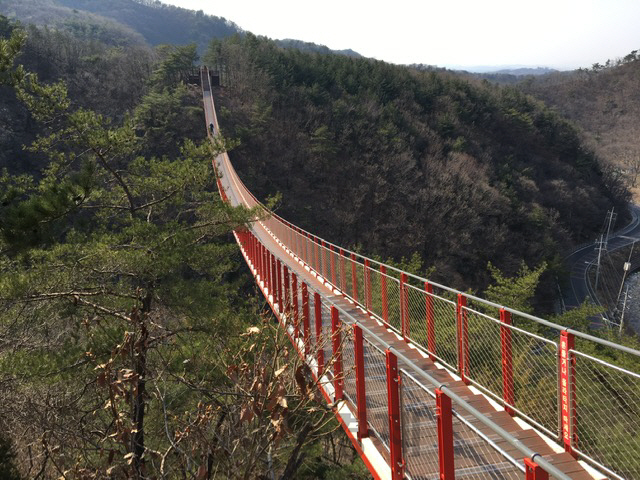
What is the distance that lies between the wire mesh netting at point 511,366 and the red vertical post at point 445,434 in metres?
1.98

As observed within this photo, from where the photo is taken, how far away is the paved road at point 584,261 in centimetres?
4036

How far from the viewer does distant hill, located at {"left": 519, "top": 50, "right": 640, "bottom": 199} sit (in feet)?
321

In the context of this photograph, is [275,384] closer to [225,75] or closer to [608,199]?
[225,75]

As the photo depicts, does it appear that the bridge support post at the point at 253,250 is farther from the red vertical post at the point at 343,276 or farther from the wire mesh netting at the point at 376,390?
the wire mesh netting at the point at 376,390

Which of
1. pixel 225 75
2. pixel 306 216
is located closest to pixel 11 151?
pixel 306 216

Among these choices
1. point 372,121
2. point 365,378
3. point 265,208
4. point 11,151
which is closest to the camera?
point 365,378

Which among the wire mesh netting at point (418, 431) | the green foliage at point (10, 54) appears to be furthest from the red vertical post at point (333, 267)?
the wire mesh netting at point (418, 431)

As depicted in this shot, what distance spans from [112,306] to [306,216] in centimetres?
2845

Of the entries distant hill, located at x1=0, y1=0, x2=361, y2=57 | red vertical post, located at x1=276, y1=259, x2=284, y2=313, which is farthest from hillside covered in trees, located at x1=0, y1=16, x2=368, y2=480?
distant hill, located at x1=0, y1=0, x2=361, y2=57

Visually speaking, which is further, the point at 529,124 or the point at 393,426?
the point at 529,124

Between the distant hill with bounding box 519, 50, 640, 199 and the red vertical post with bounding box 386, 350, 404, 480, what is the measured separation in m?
105

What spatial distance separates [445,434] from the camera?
9.75 ft

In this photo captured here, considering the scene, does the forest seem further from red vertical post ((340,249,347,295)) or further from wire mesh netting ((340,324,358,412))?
red vertical post ((340,249,347,295))

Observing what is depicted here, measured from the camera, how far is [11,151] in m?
32.1
